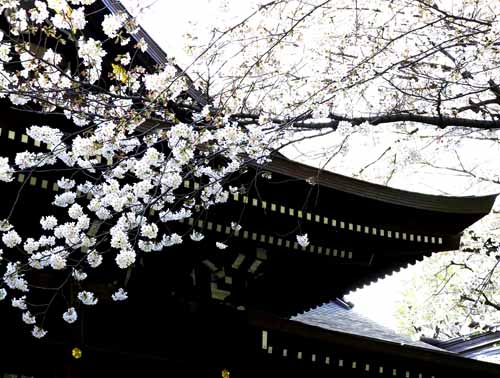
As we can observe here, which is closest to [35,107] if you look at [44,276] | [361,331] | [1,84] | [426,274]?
[1,84]

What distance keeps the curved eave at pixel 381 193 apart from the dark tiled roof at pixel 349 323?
1614 millimetres

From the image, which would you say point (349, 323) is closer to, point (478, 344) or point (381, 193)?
point (381, 193)

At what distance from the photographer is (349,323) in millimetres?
8312

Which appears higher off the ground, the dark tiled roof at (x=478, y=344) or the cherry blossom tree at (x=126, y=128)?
the cherry blossom tree at (x=126, y=128)

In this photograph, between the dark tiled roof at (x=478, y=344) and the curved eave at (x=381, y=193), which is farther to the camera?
the dark tiled roof at (x=478, y=344)

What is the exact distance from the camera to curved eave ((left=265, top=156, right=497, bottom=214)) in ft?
18.6

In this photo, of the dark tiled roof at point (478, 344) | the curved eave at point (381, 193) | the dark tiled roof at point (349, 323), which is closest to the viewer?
the curved eave at point (381, 193)

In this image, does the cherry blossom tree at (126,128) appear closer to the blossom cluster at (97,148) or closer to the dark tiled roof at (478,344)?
the blossom cluster at (97,148)

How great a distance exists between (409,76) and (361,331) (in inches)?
108

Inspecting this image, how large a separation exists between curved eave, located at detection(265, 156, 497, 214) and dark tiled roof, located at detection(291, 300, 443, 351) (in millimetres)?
1614

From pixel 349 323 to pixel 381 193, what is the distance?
105 inches

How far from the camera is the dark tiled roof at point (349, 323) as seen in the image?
299 inches

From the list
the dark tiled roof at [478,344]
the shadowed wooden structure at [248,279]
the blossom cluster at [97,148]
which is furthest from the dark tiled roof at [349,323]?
the blossom cluster at [97,148]

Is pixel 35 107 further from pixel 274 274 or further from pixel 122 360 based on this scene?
pixel 274 274
